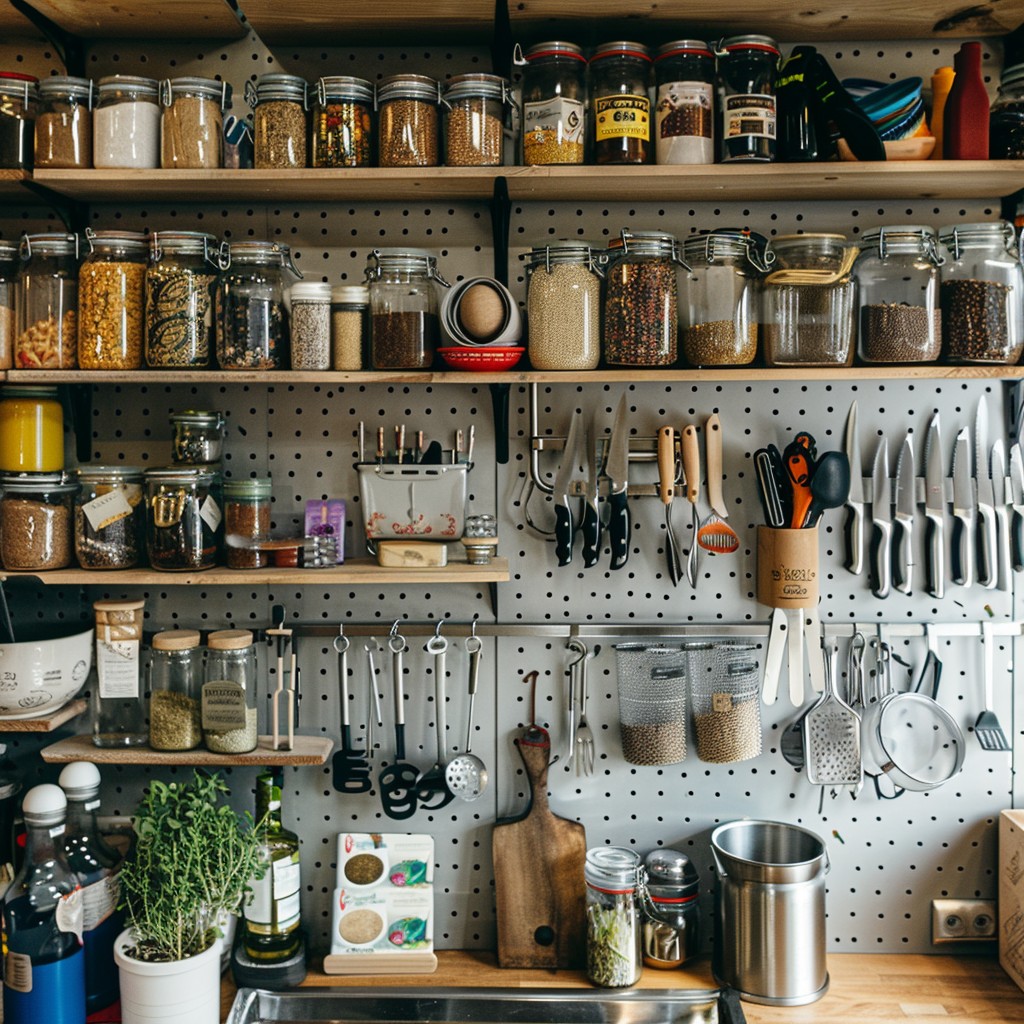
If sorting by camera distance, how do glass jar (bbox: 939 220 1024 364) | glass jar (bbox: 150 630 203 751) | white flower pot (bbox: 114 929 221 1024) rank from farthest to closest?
glass jar (bbox: 150 630 203 751)
glass jar (bbox: 939 220 1024 364)
white flower pot (bbox: 114 929 221 1024)

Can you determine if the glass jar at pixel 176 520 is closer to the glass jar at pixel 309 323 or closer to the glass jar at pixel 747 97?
the glass jar at pixel 309 323

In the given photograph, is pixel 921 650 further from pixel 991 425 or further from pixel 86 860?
pixel 86 860

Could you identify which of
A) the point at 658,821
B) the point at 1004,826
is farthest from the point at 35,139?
the point at 1004,826

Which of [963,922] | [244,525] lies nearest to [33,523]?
[244,525]

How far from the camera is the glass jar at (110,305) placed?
1.68 metres

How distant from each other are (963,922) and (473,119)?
174cm

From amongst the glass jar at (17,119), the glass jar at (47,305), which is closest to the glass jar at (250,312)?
the glass jar at (47,305)

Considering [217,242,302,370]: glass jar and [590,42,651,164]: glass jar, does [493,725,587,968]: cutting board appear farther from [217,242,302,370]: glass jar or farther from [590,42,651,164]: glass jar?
[590,42,651,164]: glass jar

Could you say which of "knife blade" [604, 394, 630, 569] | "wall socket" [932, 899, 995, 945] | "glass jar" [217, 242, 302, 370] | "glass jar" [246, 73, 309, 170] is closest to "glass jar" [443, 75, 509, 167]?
"glass jar" [246, 73, 309, 170]

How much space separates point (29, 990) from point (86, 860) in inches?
9.2

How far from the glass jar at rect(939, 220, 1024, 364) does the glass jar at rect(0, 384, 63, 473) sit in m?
1.60

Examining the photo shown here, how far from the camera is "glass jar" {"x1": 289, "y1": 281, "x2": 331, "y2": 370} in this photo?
169cm

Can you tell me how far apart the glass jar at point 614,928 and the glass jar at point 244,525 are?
33.1 inches

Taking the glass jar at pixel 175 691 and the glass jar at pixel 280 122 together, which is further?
the glass jar at pixel 175 691
